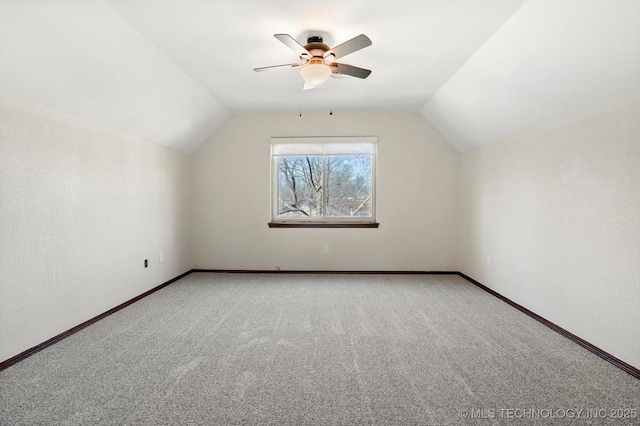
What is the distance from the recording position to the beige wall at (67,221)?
86.1 inches

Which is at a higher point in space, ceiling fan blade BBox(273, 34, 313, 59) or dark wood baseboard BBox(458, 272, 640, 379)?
ceiling fan blade BBox(273, 34, 313, 59)

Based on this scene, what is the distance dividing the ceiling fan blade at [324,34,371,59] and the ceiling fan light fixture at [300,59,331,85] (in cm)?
8

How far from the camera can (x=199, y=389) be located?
1.87 meters

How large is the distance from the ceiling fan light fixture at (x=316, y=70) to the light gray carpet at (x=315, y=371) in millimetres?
2094

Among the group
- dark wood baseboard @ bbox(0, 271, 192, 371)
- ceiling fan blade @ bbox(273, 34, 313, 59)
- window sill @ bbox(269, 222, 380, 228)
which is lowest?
dark wood baseboard @ bbox(0, 271, 192, 371)

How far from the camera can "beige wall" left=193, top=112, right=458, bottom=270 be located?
15.8 feet

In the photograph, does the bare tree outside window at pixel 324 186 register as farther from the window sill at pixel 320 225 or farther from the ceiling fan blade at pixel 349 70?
the ceiling fan blade at pixel 349 70

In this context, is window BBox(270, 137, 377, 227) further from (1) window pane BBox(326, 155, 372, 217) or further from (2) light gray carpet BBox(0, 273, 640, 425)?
(2) light gray carpet BBox(0, 273, 640, 425)

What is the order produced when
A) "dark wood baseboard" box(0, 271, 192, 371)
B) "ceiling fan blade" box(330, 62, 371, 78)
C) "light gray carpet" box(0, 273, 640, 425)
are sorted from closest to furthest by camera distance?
1. "light gray carpet" box(0, 273, 640, 425)
2. "dark wood baseboard" box(0, 271, 192, 371)
3. "ceiling fan blade" box(330, 62, 371, 78)

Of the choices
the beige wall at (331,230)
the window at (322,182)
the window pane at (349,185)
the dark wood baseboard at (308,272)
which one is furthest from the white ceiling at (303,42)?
the dark wood baseboard at (308,272)

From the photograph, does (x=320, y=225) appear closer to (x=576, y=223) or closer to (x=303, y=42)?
(x=303, y=42)

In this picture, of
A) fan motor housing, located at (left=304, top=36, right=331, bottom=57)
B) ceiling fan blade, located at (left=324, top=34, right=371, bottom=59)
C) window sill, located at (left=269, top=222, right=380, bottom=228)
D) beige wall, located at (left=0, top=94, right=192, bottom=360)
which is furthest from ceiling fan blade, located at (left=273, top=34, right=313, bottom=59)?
window sill, located at (left=269, top=222, right=380, bottom=228)

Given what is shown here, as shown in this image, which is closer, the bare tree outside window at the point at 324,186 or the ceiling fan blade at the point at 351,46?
the ceiling fan blade at the point at 351,46

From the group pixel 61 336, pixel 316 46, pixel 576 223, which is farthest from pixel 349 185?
pixel 61 336
